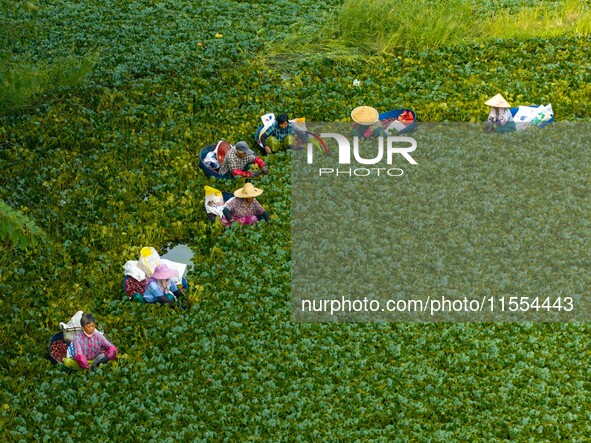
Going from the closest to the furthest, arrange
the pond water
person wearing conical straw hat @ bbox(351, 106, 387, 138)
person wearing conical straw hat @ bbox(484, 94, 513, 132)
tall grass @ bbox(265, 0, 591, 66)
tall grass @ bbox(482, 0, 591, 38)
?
the pond water, person wearing conical straw hat @ bbox(351, 106, 387, 138), person wearing conical straw hat @ bbox(484, 94, 513, 132), tall grass @ bbox(265, 0, 591, 66), tall grass @ bbox(482, 0, 591, 38)

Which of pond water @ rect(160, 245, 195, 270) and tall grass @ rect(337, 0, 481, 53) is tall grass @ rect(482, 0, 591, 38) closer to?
tall grass @ rect(337, 0, 481, 53)

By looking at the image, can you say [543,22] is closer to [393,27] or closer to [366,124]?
[393,27]

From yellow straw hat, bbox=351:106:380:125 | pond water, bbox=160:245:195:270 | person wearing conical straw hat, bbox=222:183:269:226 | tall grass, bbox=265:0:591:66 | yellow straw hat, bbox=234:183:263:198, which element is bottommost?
pond water, bbox=160:245:195:270

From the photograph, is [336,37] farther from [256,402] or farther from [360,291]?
[256,402]

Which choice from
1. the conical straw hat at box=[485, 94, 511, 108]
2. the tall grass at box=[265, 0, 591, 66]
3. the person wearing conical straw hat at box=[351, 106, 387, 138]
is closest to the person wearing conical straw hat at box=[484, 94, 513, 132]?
the conical straw hat at box=[485, 94, 511, 108]

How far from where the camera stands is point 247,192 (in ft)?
43.7

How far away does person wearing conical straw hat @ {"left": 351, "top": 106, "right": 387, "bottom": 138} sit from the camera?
15297mm

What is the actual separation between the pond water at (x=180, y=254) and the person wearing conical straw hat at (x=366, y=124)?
11.0 ft

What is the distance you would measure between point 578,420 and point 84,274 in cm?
568

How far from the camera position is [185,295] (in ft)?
40.3

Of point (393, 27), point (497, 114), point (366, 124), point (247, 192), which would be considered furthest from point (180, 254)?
point (393, 27)

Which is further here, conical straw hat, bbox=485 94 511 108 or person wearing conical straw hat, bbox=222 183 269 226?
conical straw hat, bbox=485 94 511 108

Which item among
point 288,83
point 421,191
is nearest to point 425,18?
point 288,83

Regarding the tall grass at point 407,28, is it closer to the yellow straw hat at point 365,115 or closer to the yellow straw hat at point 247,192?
the yellow straw hat at point 365,115
